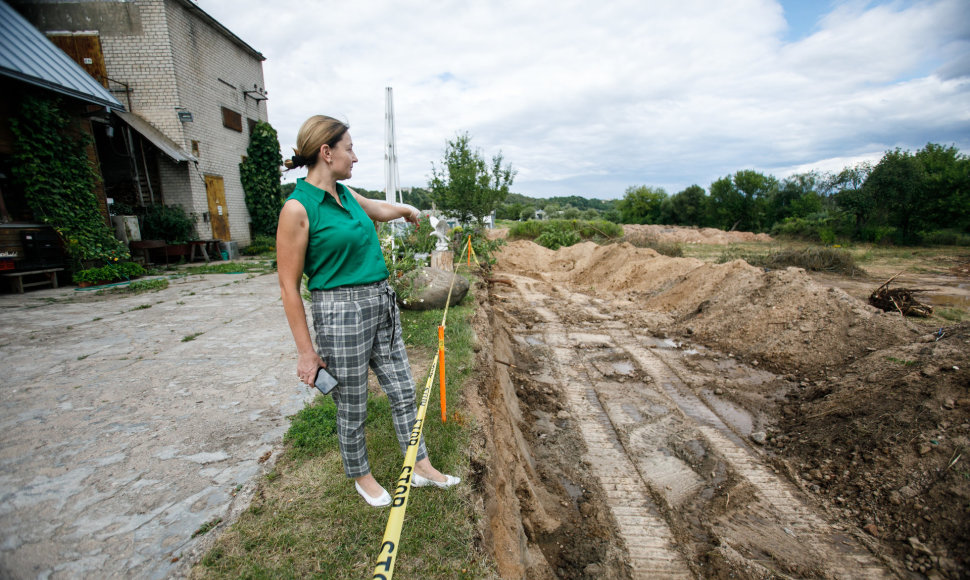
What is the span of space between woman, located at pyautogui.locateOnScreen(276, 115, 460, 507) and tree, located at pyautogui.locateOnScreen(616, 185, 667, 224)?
51.8 metres

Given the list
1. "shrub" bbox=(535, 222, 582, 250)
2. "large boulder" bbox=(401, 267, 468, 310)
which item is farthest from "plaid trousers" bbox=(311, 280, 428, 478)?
"shrub" bbox=(535, 222, 582, 250)

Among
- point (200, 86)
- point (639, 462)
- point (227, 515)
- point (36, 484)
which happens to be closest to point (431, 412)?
point (227, 515)

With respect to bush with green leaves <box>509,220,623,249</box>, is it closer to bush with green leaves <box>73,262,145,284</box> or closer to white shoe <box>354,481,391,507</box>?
bush with green leaves <box>73,262,145,284</box>

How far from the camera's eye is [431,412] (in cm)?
Answer: 334

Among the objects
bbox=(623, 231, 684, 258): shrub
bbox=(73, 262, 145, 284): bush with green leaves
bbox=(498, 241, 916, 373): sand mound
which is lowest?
bbox=(498, 241, 916, 373): sand mound

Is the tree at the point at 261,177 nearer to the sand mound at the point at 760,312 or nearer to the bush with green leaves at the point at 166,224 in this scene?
the bush with green leaves at the point at 166,224

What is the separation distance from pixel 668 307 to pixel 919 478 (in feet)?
21.2

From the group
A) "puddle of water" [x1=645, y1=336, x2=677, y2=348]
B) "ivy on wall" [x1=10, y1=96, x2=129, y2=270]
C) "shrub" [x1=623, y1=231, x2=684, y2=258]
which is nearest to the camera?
"puddle of water" [x1=645, y1=336, x2=677, y2=348]

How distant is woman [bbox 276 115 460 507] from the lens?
1.79 meters

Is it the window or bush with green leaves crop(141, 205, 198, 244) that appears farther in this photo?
the window

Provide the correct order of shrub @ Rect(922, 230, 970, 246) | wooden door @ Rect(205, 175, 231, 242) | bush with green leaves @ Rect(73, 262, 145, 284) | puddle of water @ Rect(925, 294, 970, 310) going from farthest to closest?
shrub @ Rect(922, 230, 970, 246)
wooden door @ Rect(205, 175, 231, 242)
puddle of water @ Rect(925, 294, 970, 310)
bush with green leaves @ Rect(73, 262, 145, 284)

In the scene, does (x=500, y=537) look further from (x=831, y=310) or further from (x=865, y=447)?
(x=831, y=310)

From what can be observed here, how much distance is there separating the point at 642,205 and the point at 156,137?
49761 millimetres

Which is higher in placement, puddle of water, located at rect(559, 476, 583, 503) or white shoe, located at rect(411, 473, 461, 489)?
white shoe, located at rect(411, 473, 461, 489)
